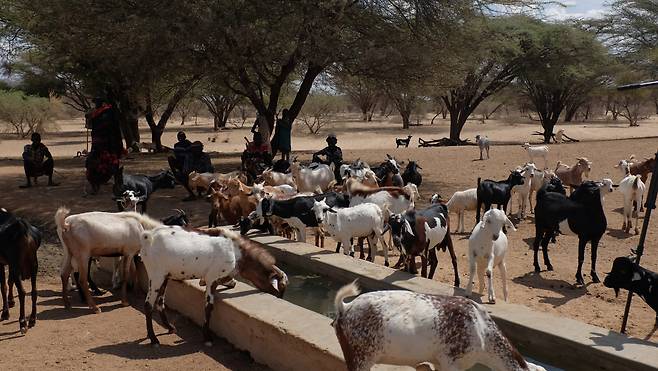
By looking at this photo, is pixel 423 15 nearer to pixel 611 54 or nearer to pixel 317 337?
pixel 317 337

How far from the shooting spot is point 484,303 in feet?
21.1

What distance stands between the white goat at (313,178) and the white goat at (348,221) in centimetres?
442

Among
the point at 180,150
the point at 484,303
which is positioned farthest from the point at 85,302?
the point at 180,150

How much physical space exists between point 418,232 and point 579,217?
271cm

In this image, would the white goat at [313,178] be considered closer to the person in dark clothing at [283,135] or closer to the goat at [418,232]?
the person in dark clothing at [283,135]

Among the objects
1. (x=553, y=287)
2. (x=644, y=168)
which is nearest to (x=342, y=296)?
(x=553, y=287)

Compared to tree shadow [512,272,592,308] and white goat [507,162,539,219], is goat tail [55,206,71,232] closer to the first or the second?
tree shadow [512,272,592,308]

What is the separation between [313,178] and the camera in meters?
13.5

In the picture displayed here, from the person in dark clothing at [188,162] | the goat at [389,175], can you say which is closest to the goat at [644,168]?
the goat at [389,175]

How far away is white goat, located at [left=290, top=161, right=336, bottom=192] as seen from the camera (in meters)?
13.4

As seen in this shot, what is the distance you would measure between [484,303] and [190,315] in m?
3.26

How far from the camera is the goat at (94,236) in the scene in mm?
7797

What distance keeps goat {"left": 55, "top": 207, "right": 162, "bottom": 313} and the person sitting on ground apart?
8.25 metres

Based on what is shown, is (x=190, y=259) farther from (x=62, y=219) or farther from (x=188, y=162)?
(x=188, y=162)
